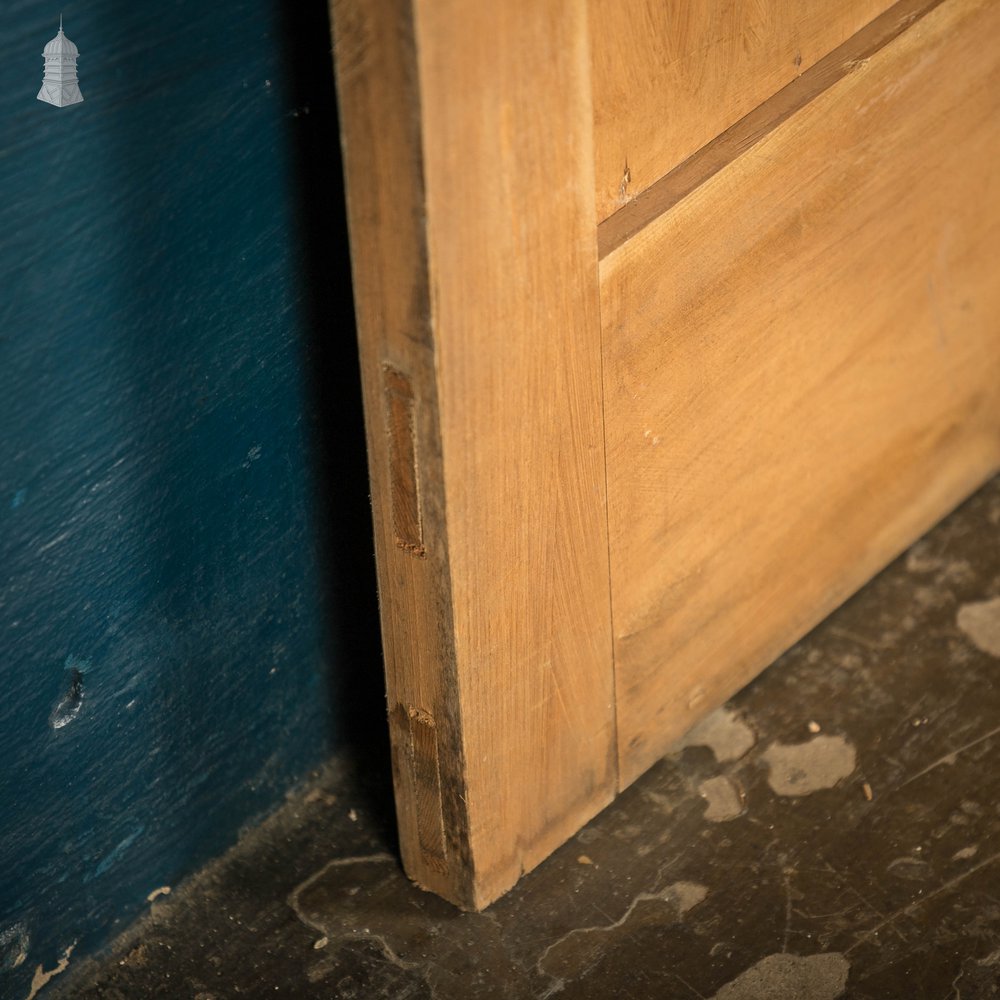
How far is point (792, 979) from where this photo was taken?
180 cm

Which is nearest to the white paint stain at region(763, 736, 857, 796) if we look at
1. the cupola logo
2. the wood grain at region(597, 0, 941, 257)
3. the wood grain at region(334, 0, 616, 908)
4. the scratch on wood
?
the wood grain at region(334, 0, 616, 908)

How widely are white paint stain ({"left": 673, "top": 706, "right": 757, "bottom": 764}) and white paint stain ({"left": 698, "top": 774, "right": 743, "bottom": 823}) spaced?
0.13ft

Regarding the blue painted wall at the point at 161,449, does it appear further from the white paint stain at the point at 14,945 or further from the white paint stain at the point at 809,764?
the white paint stain at the point at 809,764

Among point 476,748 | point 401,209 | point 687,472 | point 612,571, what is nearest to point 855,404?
point 687,472

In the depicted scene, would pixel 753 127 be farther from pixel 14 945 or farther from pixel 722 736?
pixel 14 945

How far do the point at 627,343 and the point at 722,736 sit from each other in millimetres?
655

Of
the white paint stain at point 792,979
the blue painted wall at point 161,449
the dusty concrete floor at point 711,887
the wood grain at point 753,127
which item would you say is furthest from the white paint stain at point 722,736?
the wood grain at point 753,127

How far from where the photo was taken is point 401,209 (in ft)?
4.60

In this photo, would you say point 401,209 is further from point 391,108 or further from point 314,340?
point 314,340

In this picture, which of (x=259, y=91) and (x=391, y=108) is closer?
(x=391, y=108)

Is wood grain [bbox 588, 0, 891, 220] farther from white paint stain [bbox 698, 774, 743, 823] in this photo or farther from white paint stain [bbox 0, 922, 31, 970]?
white paint stain [bbox 0, 922, 31, 970]

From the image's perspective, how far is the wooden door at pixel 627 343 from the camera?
143 cm

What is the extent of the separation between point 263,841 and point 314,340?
642 mm

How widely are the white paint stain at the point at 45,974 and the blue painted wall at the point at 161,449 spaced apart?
0.01 m
